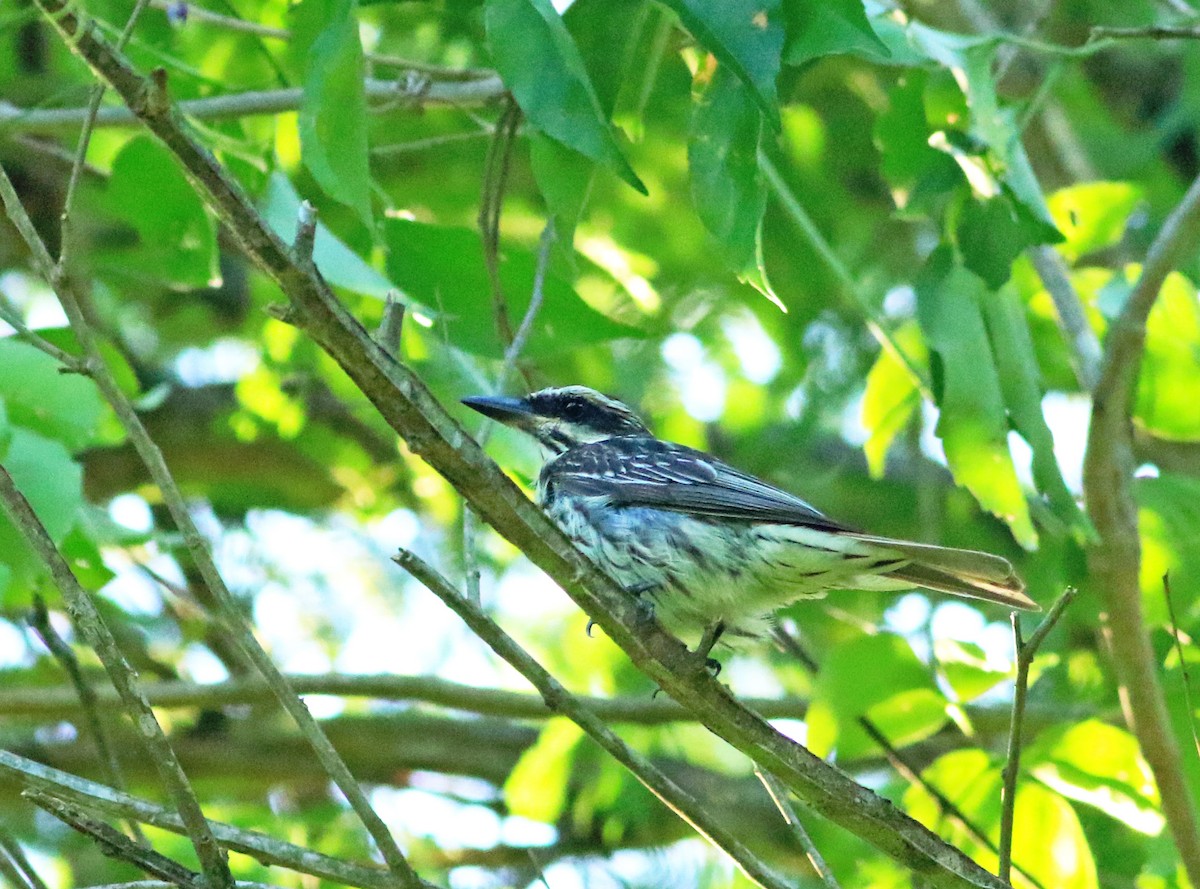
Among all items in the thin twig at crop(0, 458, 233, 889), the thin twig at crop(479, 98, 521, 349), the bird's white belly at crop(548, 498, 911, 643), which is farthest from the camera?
the bird's white belly at crop(548, 498, 911, 643)

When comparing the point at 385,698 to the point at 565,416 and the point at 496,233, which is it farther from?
the point at 496,233

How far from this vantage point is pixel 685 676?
350 cm

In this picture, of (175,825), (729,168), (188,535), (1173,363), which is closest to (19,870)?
(175,825)

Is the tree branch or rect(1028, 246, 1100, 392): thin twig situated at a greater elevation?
rect(1028, 246, 1100, 392): thin twig

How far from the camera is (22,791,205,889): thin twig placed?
2967mm

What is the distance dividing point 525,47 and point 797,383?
4.84 meters

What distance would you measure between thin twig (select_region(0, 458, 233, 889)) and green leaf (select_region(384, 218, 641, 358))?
186cm

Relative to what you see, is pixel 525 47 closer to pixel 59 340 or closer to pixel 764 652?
pixel 59 340

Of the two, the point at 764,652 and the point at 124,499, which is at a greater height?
the point at 124,499

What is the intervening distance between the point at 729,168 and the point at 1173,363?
8.46 ft

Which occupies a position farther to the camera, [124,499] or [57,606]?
[124,499]

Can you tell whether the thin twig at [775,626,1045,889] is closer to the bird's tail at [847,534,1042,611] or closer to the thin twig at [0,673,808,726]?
the bird's tail at [847,534,1042,611]

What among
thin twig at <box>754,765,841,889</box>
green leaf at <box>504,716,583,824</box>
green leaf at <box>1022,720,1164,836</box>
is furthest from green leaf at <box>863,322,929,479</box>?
green leaf at <box>504,716,583,824</box>

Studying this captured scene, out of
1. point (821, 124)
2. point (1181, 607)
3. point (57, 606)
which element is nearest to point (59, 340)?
point (57, 606)
